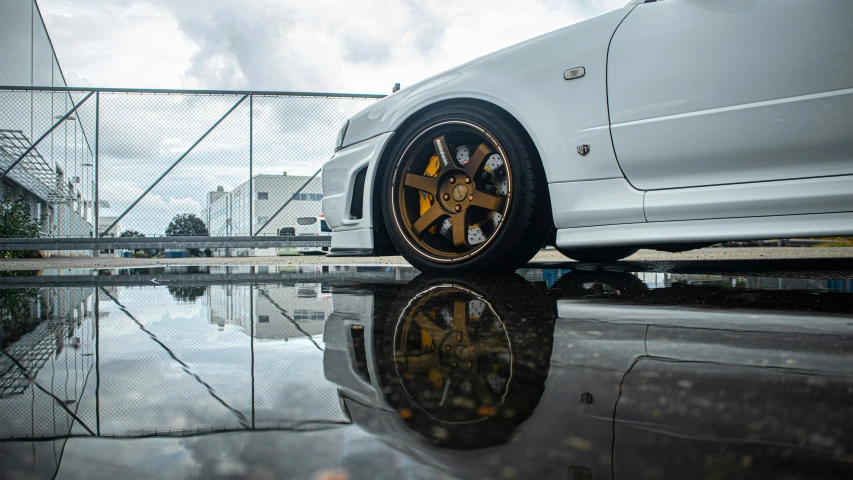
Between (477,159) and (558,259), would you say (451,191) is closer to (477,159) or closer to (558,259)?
(477,159)

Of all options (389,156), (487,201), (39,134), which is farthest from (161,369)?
(39,134)

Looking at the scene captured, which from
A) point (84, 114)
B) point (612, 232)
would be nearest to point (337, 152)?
point (612, 232)

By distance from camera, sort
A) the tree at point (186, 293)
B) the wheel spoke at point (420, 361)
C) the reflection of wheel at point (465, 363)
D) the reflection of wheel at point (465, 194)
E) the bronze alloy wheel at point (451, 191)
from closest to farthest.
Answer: the reflection of wheel at point (465, 363) → the wheel spoke at point (420, 361) → the tree at point (186, 293) → the reflection of wheel at point (465, 194) → the bronze alloy wheel at point (451, 191)

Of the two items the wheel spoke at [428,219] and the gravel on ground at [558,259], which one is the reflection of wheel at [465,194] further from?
the gravel on ground at [558,259]

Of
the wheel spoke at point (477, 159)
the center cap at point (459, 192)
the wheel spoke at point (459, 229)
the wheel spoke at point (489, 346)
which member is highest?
the wheel spoke at point (477, 159)

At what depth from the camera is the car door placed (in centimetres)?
209

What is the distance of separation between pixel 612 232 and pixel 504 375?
1.67m

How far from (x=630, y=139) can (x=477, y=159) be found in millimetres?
751

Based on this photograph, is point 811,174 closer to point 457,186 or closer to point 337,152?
point 457,186

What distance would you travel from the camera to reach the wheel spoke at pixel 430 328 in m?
1.38

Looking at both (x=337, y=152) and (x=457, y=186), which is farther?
(x=337, y=152)

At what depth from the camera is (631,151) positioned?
8.00 feet

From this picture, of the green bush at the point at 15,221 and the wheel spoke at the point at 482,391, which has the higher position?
the green bush at the point at 15,221

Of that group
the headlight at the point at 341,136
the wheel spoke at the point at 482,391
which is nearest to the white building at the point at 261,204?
the headlight at the point at 341,136
